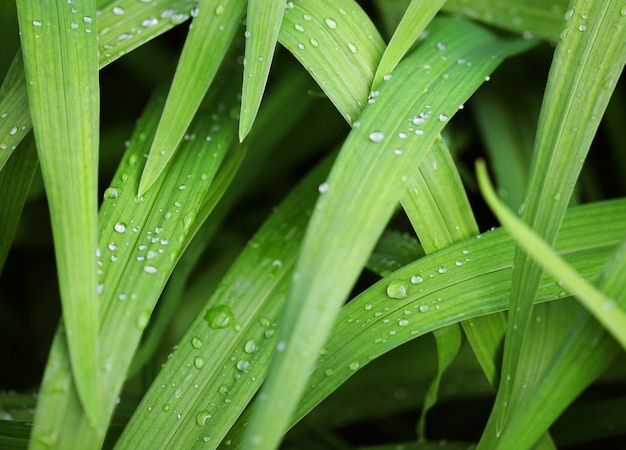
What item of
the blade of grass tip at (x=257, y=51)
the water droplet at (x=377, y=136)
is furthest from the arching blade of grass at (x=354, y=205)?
the blade of grass tip at (x=257, y=51)

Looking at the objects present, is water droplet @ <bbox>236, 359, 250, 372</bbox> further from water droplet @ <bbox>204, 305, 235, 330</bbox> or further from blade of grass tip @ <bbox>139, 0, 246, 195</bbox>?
blade of grass tip @ <bbox>139, 0, 246, 195</bbox>

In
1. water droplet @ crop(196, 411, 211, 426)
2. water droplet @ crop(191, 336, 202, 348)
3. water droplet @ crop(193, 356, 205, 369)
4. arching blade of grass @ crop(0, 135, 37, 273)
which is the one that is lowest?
water droplet @ crop(196, 411, 211, 426)

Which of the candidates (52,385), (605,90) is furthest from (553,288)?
(52,385)

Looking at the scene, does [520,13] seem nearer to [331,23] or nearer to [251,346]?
[331,23]

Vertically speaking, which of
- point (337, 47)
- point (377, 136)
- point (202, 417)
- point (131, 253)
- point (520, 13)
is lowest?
point (202, 417)

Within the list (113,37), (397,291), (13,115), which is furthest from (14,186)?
(397,291)

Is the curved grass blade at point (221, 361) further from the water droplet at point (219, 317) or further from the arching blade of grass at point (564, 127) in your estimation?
the arching blade of grass at point (564, 127)

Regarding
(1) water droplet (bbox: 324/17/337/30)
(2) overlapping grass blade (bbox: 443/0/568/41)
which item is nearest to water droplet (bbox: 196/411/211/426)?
(1) water droplet (bbox: 324/17/337/30)
